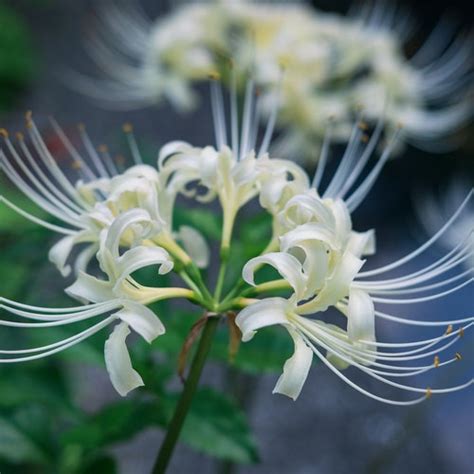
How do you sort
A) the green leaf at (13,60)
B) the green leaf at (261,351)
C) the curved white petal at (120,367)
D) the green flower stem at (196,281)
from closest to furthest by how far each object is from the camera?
the curved white petal at (120,367)
the green flower stem at (196,281)
the green leaf at (261,351)
the green leaf at (13,60)

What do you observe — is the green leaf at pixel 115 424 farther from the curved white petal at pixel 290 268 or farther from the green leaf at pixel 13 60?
the green leaf at pixel 13 60

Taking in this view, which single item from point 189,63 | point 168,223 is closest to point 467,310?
point 189,63

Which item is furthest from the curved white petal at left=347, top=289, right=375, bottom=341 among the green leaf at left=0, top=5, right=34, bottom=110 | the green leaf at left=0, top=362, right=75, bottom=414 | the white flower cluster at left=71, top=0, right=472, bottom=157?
the green leaf at left=0, top=5, right=34, bottom=110

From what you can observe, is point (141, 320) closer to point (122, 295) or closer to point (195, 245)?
point (122, 295)

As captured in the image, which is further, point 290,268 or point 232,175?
point 232,175

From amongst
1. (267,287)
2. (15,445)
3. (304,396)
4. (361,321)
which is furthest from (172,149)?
(304,396)

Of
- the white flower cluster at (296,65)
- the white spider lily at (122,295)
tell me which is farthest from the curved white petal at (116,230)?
the white flower cluster at (296,65)

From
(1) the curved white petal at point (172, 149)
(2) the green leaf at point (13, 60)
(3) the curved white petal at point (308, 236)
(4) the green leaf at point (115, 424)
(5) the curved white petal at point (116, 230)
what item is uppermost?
(2) the green leaf at point (13, 60)
